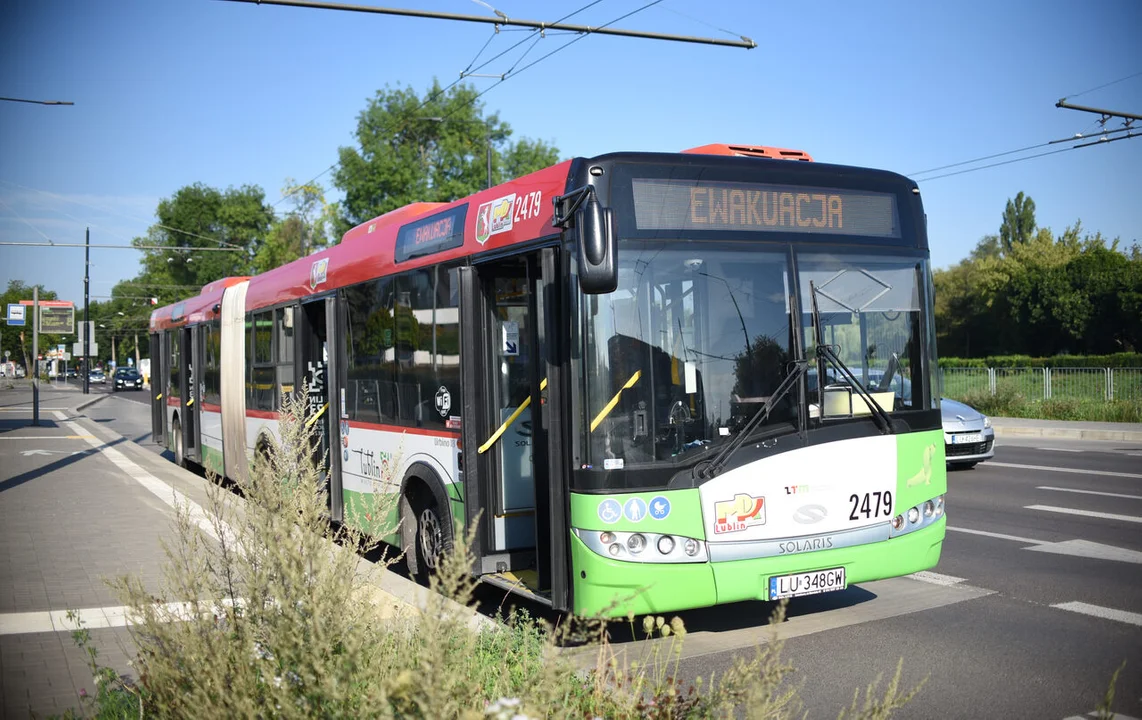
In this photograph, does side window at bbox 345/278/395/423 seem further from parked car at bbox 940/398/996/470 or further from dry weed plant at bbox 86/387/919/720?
parked car at bbox 940/398/996/470

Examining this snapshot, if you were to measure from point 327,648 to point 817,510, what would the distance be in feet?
12.3

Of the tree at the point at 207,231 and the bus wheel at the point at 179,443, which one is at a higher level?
the tree at the point at 207,231

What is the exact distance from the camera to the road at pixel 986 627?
5.52 m

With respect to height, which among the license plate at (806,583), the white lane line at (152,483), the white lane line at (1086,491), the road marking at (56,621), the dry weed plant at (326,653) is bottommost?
the white lane line at (1086,491)

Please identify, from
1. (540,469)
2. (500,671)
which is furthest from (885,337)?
(500,671)

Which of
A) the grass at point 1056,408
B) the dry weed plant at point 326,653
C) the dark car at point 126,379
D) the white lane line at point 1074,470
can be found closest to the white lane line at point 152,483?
the dry weed plant at point 326,653

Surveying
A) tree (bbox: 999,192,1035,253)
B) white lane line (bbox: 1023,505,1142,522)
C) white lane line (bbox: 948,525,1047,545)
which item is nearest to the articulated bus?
white lane line (bbox: 948,525,1047,545)

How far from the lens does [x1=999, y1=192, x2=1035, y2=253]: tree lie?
103750 millimetres

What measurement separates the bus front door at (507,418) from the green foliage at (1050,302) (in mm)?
52414

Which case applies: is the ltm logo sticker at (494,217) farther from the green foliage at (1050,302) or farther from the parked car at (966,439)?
the green foliage at (1050,302)

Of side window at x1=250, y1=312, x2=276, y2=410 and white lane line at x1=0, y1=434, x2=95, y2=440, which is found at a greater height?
side window at x1=250, y1=312, x2=276, y2=410

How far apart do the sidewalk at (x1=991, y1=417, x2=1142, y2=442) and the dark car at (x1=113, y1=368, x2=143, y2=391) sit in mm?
66986

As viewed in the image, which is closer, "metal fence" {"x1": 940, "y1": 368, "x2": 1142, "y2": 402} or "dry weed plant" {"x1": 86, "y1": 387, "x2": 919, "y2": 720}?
"dry weed plant" {"x1": 86, "y1": 387, "x2": 919, "y2": 720}

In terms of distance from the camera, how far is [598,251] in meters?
5.72
